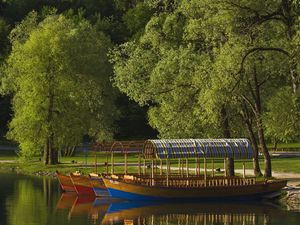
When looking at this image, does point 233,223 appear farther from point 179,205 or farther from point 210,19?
point 210,19

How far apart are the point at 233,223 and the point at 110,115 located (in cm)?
5068

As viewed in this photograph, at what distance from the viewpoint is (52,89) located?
80375mm

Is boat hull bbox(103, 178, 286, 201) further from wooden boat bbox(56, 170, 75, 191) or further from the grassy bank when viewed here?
the grassy bank

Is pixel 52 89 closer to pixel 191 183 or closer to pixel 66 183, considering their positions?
pixel 66 183

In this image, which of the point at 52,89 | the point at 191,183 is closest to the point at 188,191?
the point at 191,183

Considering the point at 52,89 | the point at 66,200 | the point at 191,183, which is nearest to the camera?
the point at 191,183

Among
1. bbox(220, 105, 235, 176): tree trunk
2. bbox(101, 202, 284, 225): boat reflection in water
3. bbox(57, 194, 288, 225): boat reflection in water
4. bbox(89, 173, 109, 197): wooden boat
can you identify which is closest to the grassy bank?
bbox(220, 105, 235, 176): tree trunk

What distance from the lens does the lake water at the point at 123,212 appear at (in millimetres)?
43594

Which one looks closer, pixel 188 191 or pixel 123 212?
pixel 123 212

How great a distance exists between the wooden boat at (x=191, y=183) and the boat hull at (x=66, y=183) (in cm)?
584

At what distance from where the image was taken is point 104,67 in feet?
295

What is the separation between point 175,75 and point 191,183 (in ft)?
38.4

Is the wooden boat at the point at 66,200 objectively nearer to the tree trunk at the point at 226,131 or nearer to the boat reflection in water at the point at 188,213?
the boat reflection in water at the point at 188,213

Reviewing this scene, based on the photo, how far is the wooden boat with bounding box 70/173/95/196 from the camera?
56469 millimetres
